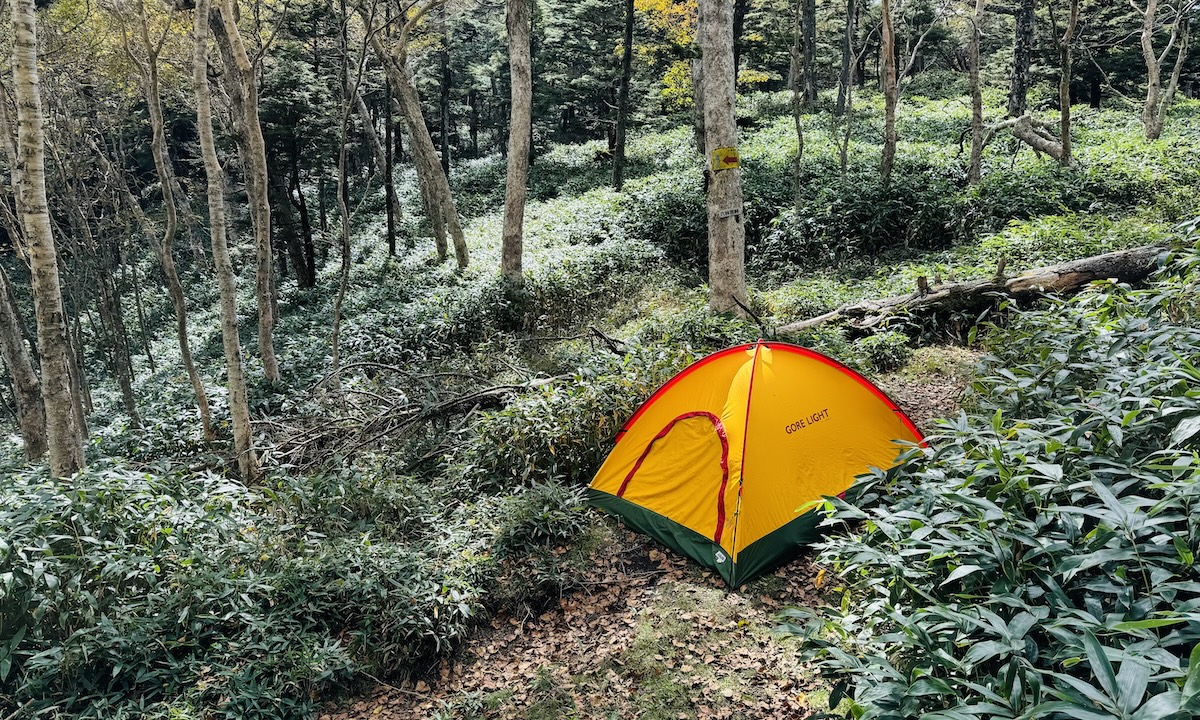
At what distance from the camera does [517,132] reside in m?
11.3

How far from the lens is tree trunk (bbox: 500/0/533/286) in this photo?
36.0ft

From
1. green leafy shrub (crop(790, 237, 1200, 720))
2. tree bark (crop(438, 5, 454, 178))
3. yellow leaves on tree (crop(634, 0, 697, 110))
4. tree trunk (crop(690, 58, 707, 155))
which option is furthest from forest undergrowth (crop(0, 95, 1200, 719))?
tree bark (crop(438, 5, 454, 178))

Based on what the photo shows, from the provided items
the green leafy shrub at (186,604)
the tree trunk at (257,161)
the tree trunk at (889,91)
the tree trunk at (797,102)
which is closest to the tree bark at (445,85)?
the tree trunk at (797,102)

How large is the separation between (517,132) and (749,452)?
8381mm

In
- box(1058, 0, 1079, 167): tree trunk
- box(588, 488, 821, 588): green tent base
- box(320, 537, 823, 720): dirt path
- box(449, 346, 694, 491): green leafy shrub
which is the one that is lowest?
box(320, 537, 823, 720): dirt path

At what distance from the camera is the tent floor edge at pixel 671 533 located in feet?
15.9

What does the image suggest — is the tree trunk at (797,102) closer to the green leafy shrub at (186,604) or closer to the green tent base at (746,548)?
the green tent base at (746,548)

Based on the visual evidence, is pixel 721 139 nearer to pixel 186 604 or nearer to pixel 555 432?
pixel 555 432

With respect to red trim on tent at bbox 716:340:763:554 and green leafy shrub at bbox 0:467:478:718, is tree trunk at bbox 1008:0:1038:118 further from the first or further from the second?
green leafy shrub at bbox 0:467:478:718

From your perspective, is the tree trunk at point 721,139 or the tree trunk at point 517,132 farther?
the tree trunk at point 517,132

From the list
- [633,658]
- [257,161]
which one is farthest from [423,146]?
[633,658]

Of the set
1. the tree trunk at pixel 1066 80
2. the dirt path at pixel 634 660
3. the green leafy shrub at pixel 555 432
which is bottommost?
the dirt path at pixel 634 660

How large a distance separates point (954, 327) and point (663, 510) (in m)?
4.89

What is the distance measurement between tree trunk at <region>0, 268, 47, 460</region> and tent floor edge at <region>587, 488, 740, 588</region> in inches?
232
